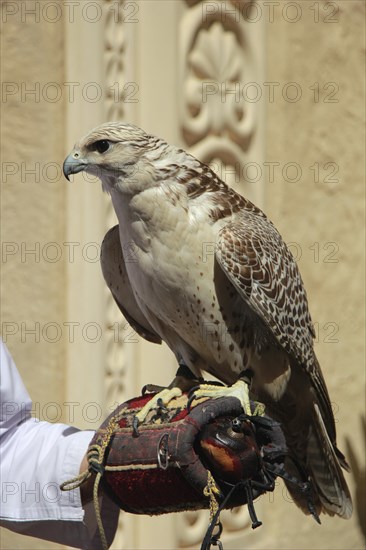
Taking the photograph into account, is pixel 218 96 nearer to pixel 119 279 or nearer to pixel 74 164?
pixel 119 279

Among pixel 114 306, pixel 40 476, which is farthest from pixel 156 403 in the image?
pixel 114 306

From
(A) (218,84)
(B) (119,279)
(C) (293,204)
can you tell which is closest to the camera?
(B) (119,279)

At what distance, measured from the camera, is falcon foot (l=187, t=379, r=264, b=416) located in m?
2.59

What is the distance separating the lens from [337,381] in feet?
15.6

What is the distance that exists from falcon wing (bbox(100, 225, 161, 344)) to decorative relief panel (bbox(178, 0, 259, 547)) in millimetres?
1223

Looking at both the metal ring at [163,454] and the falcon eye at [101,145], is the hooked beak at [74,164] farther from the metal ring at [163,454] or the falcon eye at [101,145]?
the metal ring at [163,454]

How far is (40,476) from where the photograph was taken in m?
2.70

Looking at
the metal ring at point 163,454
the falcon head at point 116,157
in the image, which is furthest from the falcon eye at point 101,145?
the metal ring at point 163,454

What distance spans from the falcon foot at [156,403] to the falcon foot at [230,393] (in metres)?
0.07

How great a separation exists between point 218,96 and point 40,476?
2.02 m

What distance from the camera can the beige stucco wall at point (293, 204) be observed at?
3.72 meters

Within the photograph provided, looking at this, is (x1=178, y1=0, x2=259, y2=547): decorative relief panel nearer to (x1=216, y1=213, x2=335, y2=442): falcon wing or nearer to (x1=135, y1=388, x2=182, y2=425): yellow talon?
(x1=216, y1=213, x2=335, y2=442): falcon wing

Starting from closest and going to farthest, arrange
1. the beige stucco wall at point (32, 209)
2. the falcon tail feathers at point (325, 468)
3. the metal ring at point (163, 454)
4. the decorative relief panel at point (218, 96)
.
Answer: the metal ring at point (163, 454)
the falcon tail feathers at point (325, 468)
the beige stucco wall at point (32, 209)
the decorative relief panel at point (218, 96)

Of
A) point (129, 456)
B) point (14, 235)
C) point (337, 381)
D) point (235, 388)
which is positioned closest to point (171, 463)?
point (129, 456)
